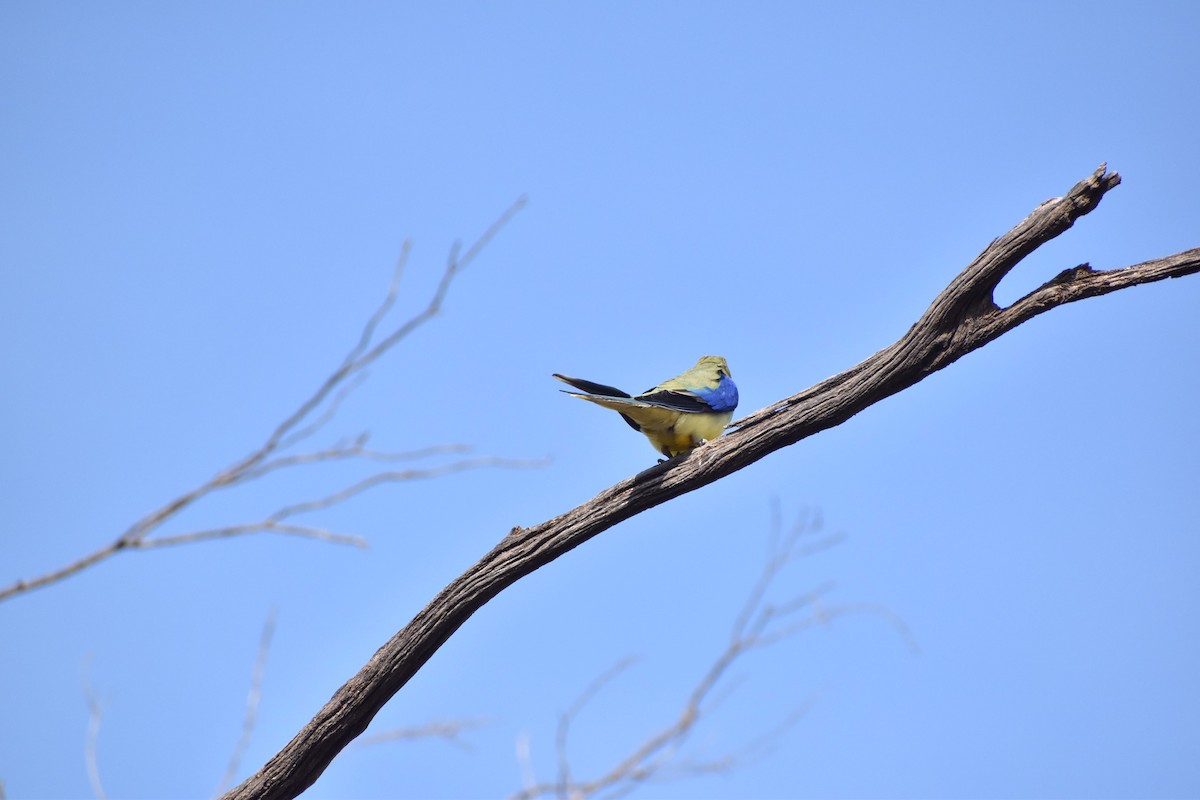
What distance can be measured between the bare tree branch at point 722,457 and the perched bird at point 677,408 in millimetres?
528

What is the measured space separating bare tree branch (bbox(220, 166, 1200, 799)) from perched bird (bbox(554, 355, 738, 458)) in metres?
0.53

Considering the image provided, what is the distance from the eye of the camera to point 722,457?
519 cm

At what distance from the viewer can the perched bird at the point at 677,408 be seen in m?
5.66

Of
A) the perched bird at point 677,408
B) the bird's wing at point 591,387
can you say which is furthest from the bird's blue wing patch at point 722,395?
the bird's wing at point 591,387

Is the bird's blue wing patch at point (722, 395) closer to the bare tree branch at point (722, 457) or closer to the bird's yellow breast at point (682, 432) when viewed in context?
the bird's yellow breast at point (682, 432)

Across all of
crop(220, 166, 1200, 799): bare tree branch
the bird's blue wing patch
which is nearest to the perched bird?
the bird's blue wing patch

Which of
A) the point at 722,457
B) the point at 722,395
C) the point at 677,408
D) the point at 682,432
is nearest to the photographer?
the point at 722,457

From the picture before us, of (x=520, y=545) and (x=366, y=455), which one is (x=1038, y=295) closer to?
(x=520, y=545)

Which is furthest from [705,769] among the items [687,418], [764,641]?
[687,418]

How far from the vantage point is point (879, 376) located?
4879mm

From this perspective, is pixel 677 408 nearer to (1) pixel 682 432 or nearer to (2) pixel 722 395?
(1) pixel 682 432

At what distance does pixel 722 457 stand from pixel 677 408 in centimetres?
82

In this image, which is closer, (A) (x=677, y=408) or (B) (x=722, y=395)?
(A) (x=677, y=408)

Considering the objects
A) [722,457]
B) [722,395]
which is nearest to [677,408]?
[722,395]
